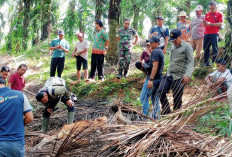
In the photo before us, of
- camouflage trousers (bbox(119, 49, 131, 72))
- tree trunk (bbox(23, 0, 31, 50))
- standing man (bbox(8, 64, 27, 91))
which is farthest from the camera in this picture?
tree trunk (bbox(23, 0, 31, 50))

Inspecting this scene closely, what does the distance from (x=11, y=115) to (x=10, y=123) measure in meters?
0.09

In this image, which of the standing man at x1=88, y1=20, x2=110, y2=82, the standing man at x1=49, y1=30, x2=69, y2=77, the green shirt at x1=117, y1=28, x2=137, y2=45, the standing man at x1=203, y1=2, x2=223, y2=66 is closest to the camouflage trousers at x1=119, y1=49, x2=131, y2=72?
the green shirt at x1=117, y1=28, x2=137, y2=45

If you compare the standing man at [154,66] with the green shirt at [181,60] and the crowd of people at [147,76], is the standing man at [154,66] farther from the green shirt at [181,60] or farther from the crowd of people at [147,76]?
the green shirt at [181,60]

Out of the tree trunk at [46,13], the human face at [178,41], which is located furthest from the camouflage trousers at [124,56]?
the tree trunk at [46,13]

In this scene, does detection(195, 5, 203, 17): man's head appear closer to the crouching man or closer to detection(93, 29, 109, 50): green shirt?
detection(93, 29, 109, 50): green shirt

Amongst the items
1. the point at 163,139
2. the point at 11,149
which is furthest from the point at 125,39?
the point at 11,149

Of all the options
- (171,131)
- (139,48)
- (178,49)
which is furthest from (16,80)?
(139,48)

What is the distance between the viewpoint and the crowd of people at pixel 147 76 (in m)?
3.00

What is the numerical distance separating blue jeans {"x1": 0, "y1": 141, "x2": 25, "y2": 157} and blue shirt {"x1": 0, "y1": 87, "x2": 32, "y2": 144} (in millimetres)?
46

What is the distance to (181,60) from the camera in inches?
196

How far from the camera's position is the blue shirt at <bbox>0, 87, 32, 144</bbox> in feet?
9.67

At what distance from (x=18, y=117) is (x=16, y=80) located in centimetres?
309

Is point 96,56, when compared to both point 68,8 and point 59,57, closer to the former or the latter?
point 59,57

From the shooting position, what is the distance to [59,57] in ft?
27.1
